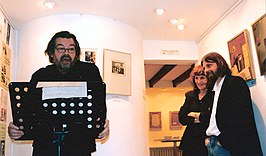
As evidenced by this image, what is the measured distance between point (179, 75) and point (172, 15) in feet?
12.1

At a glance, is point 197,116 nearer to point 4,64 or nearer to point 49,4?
point 49,4

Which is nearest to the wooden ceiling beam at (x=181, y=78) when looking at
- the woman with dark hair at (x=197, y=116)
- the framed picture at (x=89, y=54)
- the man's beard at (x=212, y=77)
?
the framed picture at (x=89, y=54)

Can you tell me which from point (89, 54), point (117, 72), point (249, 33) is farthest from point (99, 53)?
point (249, 33)

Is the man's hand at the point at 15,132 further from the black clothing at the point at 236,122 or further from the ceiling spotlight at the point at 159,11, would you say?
the ceiling spotlight at the point at 159,11

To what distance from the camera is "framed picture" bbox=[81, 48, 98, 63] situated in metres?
3.24

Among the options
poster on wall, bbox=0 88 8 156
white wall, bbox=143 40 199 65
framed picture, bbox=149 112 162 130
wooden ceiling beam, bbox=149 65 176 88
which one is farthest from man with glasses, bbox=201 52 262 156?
framed picture, bbox=149 112 162 130

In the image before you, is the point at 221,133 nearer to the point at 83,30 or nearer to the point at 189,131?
the point at 189,131

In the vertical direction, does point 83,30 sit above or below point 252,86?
above

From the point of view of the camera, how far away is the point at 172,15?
329 cm

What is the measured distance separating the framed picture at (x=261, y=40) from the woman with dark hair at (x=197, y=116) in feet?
1.57

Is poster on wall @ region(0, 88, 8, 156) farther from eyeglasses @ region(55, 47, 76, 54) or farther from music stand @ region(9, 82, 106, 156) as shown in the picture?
music stand @ region(9, 82, 106, 156)

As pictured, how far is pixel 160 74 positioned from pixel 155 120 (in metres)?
1.29

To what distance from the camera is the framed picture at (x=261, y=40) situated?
2496 millimetres

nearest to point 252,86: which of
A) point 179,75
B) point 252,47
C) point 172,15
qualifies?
→ point 252,47
